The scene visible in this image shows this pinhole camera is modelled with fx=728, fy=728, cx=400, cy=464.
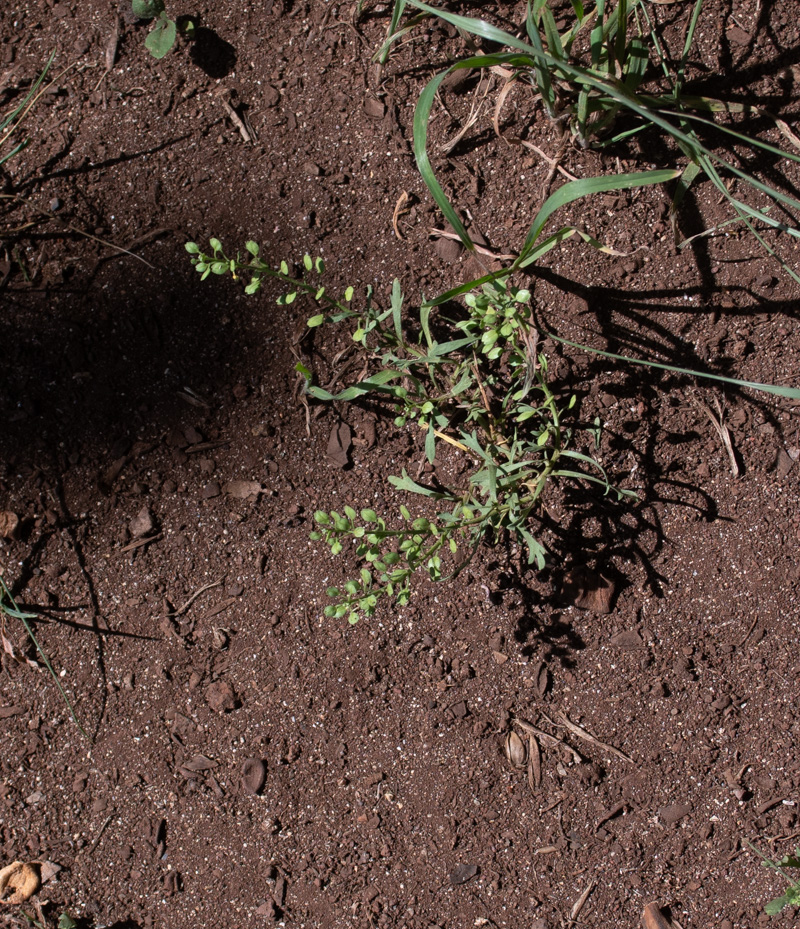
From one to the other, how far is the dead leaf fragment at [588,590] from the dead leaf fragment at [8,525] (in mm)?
1357

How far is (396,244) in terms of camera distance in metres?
1.77

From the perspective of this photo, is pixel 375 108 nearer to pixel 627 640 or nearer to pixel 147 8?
pixel 147 8

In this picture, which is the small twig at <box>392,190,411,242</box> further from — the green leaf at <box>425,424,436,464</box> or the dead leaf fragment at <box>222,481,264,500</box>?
the dead leaf fragment at <box>222,481,264,500</box>

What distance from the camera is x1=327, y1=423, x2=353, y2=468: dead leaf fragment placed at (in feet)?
5.76

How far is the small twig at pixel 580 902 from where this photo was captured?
67.9 inches

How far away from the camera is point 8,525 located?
182 cm

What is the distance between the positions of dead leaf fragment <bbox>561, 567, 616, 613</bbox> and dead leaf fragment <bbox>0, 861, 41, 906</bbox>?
1.47 m

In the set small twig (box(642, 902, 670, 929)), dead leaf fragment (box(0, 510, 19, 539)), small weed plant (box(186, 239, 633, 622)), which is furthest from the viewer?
dead leaf fragment (box(0, 510, 19, 539))

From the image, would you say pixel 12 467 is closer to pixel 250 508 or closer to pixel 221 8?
pixel 250 508

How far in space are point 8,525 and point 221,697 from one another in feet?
2.25

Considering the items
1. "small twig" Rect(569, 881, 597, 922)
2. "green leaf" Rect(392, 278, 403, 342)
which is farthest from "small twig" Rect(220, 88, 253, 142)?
"small twig" Rect(569, 881, 597, 922)

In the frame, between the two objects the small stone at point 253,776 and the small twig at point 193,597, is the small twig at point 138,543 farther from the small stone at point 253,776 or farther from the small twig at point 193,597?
the small stone at point 253,776

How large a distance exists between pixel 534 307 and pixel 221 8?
1.07 meters

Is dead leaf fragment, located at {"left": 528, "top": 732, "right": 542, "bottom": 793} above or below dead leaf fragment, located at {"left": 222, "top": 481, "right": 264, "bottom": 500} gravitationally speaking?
below
